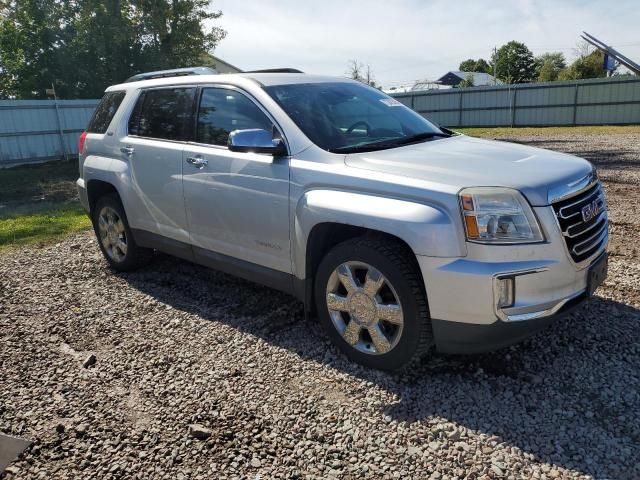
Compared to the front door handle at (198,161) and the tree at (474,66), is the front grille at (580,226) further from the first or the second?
the tree at (474,66)

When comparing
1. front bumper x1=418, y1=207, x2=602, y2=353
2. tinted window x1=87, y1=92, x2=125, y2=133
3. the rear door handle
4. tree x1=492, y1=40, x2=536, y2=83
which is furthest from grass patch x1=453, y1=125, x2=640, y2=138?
tree x1=492, y1=40, x2=536, y2=83

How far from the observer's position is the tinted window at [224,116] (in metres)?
3.93

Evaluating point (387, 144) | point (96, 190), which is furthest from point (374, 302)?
point (96, 190)

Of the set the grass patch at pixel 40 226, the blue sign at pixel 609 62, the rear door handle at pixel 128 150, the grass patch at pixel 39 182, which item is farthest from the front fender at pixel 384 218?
the blue sign at pixel 609 62

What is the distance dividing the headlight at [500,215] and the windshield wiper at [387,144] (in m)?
0.96

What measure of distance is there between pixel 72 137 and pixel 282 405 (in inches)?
689

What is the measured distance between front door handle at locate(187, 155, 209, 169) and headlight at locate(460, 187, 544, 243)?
2138mm

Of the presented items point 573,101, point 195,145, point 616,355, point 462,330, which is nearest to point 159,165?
point 195,145

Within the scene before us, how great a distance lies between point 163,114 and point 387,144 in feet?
7.11

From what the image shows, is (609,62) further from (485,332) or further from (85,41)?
(485,332)

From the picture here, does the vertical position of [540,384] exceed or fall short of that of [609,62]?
it falls short

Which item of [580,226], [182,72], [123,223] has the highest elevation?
[182,72]

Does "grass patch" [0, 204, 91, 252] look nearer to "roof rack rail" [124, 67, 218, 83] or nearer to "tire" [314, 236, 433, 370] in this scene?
"roof rack rail" [124, 67, 218, 83]

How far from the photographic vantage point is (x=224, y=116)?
416 centimetres
